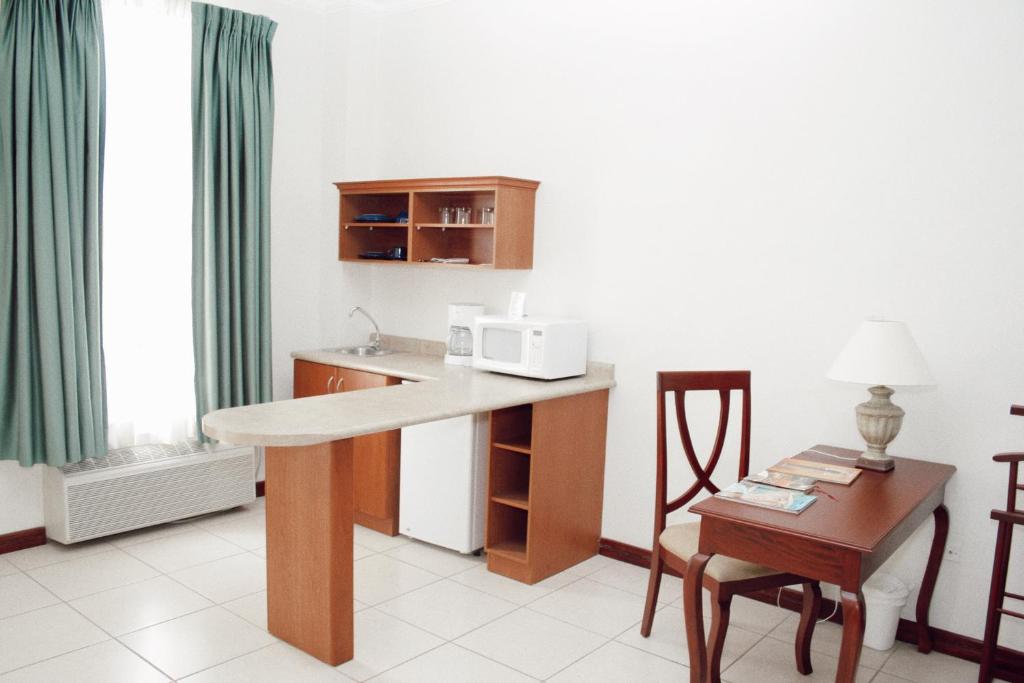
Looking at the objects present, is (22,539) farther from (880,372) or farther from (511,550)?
(880,372)

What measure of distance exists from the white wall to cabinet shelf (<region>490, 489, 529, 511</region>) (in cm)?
46

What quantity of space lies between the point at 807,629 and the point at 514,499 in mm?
1326

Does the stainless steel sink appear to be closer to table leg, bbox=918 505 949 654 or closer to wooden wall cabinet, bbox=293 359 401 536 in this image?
wooden wall cabinet, bbox=293 359 401 536

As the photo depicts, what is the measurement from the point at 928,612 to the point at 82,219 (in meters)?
3.84

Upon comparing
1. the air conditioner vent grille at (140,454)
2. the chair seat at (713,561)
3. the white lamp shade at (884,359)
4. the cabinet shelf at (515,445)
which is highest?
the white lamp shade at (884,359)

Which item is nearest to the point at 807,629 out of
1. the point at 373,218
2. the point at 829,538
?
the point at 829,538

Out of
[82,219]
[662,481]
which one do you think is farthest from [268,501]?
[82,219]

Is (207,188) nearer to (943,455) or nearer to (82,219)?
(82,219)

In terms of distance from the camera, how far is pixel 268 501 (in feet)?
9.37

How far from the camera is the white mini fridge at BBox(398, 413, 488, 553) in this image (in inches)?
143

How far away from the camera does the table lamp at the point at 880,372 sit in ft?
8.55

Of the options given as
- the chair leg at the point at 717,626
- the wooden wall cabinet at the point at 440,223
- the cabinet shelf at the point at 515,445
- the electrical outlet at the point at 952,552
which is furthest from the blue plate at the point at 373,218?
the electrical outlet at the point at 952,552

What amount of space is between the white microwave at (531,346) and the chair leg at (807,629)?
1.41 metres

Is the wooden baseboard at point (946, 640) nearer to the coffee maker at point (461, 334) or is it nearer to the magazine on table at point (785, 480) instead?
the magazine on table at point (785, 480)
